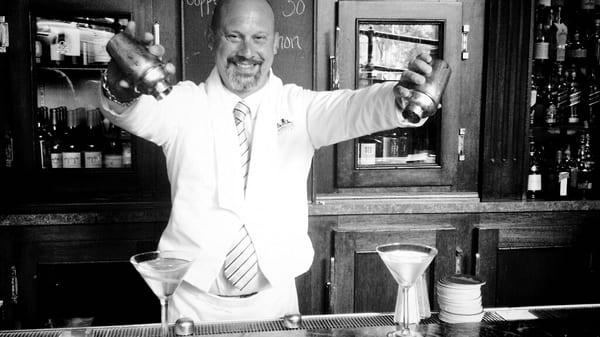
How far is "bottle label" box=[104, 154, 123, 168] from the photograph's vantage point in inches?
118

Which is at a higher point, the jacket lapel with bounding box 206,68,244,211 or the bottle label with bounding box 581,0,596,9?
the bottle label with bounding box 581,0,596,9

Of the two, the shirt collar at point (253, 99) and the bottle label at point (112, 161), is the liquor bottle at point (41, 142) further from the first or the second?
the shirt collar at point (253, 99)

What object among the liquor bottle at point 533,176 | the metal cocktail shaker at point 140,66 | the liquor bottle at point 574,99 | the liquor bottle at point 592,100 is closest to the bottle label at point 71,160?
the metal cocktail shaker at point 140,66

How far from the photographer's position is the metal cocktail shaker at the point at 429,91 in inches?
58.9

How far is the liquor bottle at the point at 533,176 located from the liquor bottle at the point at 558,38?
0.44 metres

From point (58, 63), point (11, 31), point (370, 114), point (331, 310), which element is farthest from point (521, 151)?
point (11, 31)

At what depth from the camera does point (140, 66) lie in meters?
1.41

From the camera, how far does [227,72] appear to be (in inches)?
81.7

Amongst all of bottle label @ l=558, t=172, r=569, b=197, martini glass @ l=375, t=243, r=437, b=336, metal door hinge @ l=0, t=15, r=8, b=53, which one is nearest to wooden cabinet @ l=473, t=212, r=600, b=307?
bottle label @ l=558, t=172, r=569, b=197

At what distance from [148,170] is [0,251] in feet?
2.40

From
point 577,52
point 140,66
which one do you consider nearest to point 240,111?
point 140,66

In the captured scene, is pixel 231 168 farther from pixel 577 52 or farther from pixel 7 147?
pixel 577 52

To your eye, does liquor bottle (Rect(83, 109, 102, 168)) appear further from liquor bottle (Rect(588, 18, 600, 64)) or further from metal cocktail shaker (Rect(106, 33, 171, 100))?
liquor bottle (Rect(588, 18, 600, 64))

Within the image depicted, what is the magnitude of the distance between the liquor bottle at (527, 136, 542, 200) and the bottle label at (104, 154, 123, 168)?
2.03 m
